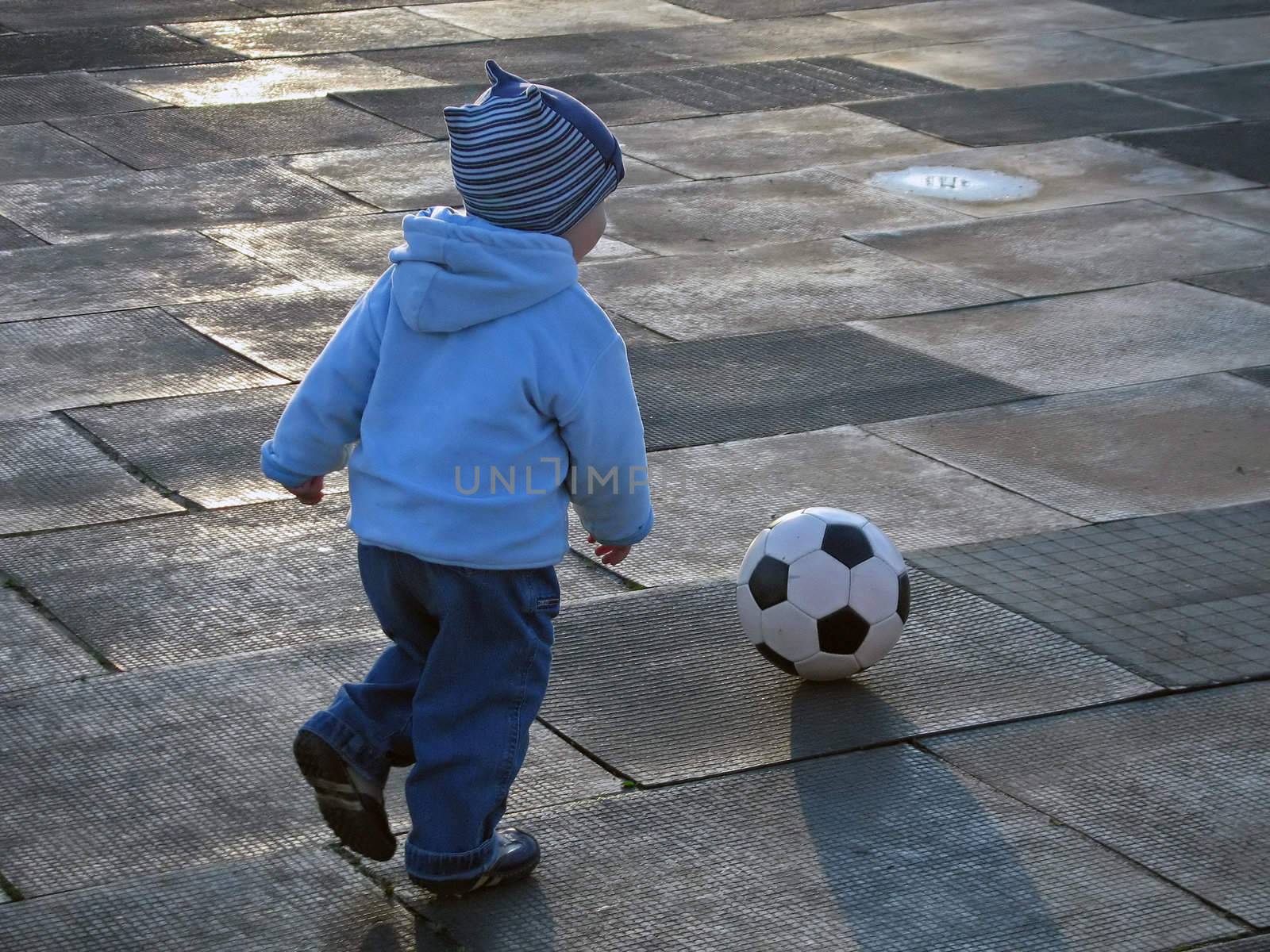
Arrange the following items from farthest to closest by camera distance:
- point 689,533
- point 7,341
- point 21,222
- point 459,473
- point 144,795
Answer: point 21,222
point 7,341
point 689,533
point 144,795
point 459,473

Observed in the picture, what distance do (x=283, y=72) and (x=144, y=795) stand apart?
10.3m

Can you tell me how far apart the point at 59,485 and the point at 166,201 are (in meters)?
4.23

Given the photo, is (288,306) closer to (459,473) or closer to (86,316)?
(86,316)

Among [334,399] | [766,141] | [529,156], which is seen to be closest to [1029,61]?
[766,141]

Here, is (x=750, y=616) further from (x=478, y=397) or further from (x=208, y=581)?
(x=208, y=581)

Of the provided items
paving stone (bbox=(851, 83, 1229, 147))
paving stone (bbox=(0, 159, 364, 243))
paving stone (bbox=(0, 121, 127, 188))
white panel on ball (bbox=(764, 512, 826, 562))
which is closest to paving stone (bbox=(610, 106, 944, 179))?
paving stone (bbox=(851, 83, 1229, 147))

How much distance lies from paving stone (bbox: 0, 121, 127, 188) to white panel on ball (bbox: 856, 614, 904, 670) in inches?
288

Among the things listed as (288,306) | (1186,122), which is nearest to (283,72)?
(288,306)

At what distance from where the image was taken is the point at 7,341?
25.3 ft

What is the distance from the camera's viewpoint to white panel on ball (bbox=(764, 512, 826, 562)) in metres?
4.86

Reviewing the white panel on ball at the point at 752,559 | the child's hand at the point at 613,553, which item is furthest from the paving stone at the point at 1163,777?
the child's hand at the point at 613,553

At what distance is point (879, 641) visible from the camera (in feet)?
15.7

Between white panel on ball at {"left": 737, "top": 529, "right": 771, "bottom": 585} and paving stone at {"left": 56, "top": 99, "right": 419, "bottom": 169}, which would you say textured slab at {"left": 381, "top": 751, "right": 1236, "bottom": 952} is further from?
paving stone at {"left": 56, "top": 99, "right": 419, "bottom": 169}

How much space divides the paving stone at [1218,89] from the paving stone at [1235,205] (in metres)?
2.23
